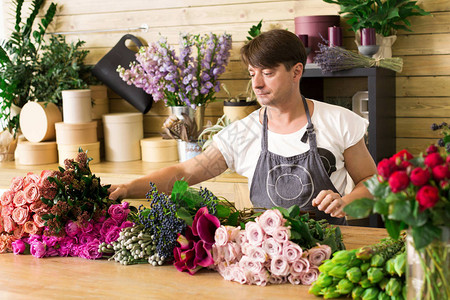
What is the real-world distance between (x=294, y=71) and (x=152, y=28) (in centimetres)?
181

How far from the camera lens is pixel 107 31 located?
4.05 meters

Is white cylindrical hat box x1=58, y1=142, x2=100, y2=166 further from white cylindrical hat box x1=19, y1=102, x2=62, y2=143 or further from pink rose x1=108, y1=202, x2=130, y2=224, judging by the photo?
pink rose x1=108, y1=202, x2=130, y2=224

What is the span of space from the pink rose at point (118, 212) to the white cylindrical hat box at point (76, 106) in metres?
2.09

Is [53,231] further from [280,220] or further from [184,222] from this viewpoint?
[280,220]

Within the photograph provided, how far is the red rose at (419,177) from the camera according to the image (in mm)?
1077

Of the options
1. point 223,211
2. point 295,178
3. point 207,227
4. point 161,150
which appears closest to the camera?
point 207,227

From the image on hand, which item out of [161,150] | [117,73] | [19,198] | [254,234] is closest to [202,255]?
[254,234]

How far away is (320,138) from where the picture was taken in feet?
7.85

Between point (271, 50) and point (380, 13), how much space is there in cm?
115

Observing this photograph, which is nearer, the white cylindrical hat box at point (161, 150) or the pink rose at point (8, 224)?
the pink rose at point (8, 224)

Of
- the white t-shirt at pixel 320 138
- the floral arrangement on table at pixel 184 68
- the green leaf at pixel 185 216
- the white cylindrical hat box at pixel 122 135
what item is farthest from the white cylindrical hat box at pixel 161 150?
the green leaf at pixel 185 216

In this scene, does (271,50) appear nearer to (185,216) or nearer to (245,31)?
(185,216)

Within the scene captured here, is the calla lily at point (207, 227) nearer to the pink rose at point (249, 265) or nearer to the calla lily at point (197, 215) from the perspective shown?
the calla lily at point (197, 215)

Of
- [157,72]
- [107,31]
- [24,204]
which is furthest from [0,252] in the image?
[107,31]
